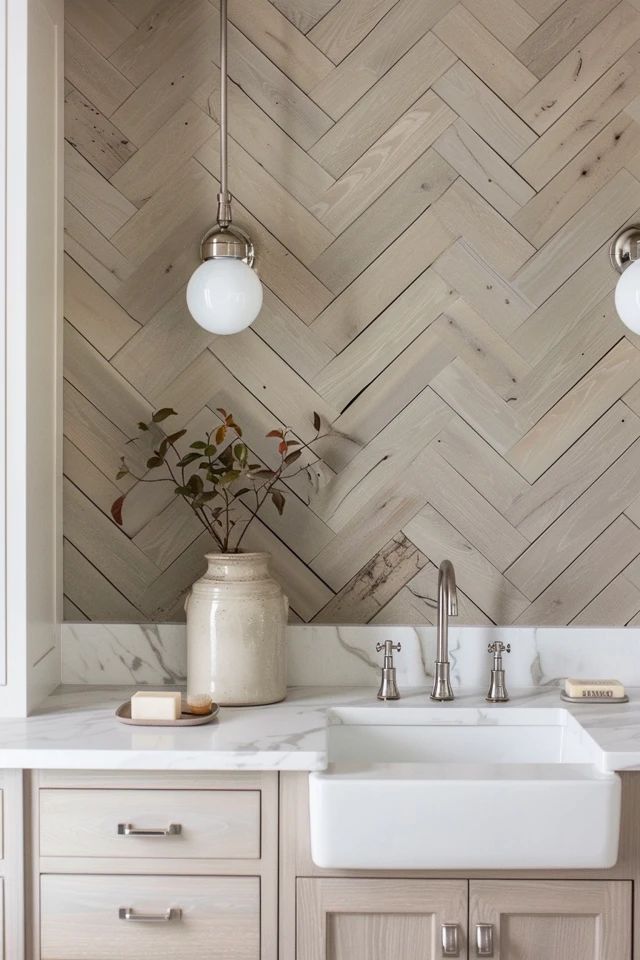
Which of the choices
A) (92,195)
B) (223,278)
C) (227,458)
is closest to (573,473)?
(227,458)

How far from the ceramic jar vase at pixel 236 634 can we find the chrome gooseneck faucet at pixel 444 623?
0.32m

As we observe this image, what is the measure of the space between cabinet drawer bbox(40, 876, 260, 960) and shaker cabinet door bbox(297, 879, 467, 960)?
96 millimetres

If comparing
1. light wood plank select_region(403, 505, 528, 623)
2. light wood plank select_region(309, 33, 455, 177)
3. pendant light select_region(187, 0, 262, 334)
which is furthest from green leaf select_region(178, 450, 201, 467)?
→ light wood plank select_region(309, 33, 455, 177)

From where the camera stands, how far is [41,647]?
200 centimetres

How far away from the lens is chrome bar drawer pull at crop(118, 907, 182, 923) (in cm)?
166

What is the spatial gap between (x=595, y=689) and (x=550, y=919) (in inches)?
19.7

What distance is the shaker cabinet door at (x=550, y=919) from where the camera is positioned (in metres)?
1.65

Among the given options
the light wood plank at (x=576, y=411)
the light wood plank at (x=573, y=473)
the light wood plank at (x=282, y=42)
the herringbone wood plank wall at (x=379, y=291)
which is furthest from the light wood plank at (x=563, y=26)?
the light wood plank at (x=573, y=473)

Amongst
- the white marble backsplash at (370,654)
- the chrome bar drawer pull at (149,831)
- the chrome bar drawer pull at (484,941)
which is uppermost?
the white marble backsplash at (370,654)

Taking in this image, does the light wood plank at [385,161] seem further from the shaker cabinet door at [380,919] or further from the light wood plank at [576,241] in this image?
the shaker cabinet door at [380,919]

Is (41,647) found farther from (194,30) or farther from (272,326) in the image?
(194,30)

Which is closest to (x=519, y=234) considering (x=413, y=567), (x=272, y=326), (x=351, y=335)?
(x=351, y=335)

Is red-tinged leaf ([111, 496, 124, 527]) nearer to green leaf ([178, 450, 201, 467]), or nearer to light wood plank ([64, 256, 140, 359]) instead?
green leaf ([178, 450, 201, 467])

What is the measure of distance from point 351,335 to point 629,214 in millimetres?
660
